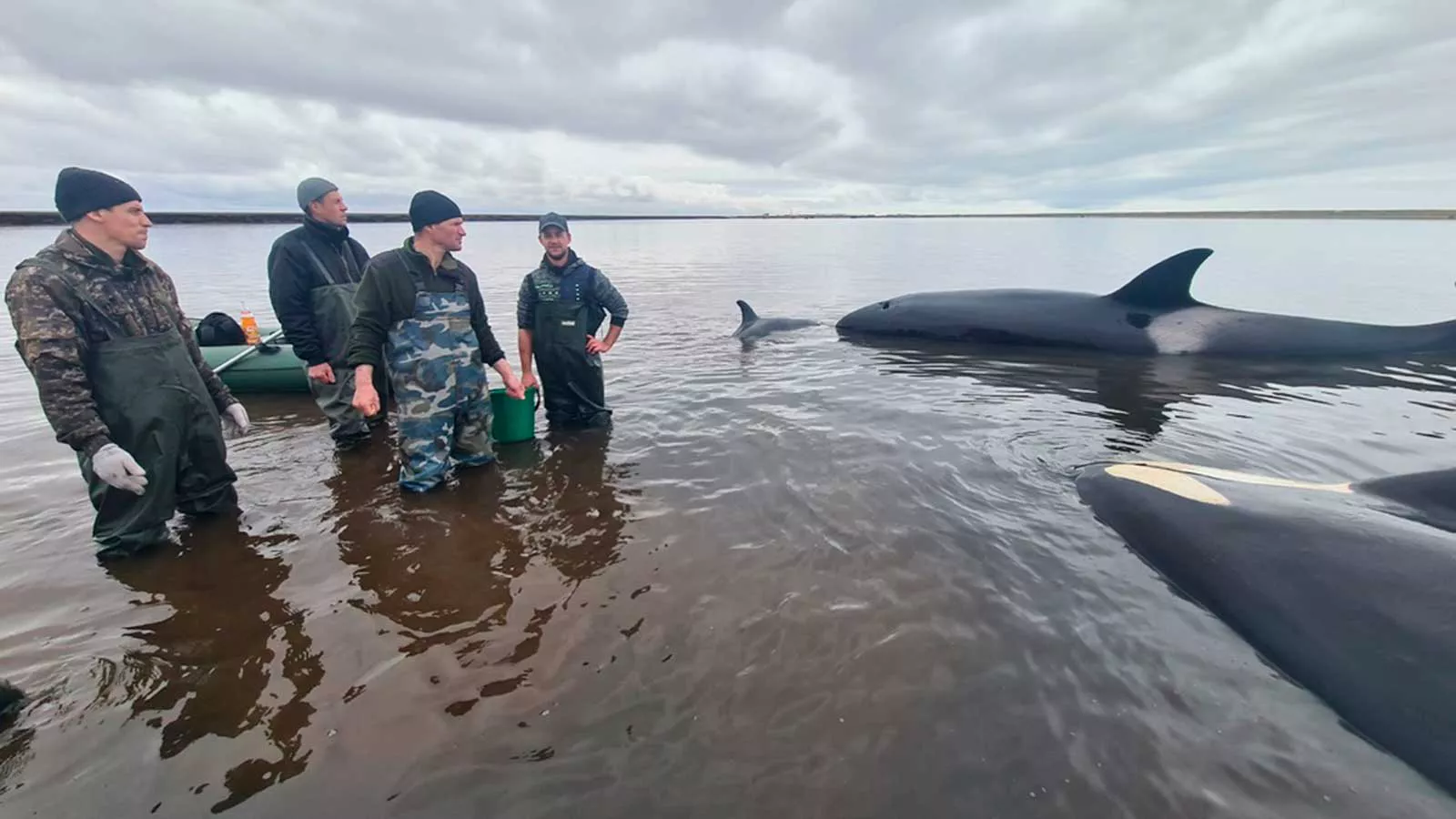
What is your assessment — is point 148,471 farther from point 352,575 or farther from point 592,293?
point 592,293

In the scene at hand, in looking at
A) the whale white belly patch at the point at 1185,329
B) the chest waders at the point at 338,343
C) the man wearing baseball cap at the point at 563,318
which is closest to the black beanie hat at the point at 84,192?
the chest waders at the point at 338,343

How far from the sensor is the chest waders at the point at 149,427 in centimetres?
524

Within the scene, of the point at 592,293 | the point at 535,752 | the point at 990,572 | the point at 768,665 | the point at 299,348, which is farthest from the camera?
the point at 592,293

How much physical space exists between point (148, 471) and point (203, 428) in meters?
0.56

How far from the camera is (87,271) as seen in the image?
16.8 ft

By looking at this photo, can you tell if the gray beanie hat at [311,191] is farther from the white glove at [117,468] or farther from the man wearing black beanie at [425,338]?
the white glove at [117,468]

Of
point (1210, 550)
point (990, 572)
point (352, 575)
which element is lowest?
point (352, 575)

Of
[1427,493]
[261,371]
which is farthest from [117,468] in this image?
[1427,493]

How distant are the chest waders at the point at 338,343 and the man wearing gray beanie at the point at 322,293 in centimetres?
1

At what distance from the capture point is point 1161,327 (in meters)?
13.9

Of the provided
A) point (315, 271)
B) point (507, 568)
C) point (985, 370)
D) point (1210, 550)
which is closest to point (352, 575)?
point (507, 568)

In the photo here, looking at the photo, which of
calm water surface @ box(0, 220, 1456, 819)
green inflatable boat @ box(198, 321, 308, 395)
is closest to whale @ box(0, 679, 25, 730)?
calm water surface @ box(0, 220, 1456, 819)

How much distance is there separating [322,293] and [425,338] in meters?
2.60

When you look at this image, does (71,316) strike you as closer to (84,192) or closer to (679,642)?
(84,192)
